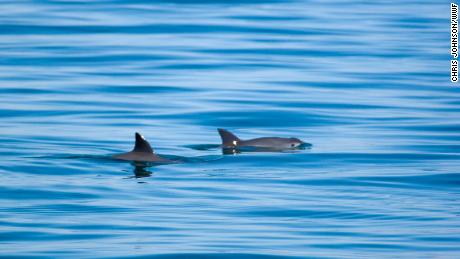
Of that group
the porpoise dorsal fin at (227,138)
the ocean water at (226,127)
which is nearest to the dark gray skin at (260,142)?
the porpoise dorsal fin at (227,138)

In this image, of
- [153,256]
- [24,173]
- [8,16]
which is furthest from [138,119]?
[8,16]

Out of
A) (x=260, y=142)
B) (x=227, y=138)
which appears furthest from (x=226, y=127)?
(x=227, y=138)

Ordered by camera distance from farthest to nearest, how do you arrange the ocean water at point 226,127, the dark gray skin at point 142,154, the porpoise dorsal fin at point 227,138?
the porpoise dorsal fin at point 227,138 → the dark gray skin at point 142,154 → the ocean water at point 226,127

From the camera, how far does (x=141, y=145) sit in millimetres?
17672

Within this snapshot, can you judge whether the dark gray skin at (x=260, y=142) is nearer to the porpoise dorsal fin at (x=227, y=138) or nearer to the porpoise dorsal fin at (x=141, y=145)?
the porpoise dorsal fin at (x=227, y=138)

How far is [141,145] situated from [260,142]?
301cm

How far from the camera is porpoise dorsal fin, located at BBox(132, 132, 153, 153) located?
17.5 metres

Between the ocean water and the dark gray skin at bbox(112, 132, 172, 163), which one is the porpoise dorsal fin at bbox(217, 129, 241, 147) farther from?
the dark gray skin at bbox(112, 132, 172, 163)

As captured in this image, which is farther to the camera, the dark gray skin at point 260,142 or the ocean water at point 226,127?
the dark gray skin at point 260,142

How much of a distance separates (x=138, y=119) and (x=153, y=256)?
12023mm

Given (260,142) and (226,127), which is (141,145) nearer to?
(260,142)

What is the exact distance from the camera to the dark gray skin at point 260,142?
19.9 metres

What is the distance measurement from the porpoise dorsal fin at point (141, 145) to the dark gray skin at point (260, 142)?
229cm

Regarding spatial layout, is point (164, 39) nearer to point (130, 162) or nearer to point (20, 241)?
point (130, 162)
